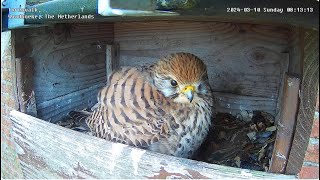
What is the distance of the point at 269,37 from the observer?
8.01ft

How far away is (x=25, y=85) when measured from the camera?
2.32m

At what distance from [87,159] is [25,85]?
2.47ft

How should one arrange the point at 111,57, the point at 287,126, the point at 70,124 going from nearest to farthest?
the point at 287,126 → the point at 70,124 → the point at 111,57

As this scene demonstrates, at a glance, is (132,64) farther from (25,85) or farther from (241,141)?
(241,141)

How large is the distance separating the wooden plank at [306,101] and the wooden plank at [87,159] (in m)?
0.09

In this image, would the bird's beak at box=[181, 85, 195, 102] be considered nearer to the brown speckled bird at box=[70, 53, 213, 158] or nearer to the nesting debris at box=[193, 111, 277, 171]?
the brown speckled bird at box=[70, 53, 213, 158]

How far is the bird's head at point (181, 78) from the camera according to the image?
6.64ft

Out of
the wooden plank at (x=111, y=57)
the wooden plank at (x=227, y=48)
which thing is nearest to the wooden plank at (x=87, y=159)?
the wooden plank at (x=111, y=57)

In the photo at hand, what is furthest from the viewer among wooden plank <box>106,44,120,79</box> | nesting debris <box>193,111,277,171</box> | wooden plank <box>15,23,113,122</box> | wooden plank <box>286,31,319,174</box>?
wooden plank <box>106,44,120,79</box>

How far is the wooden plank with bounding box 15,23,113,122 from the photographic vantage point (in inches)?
93.8

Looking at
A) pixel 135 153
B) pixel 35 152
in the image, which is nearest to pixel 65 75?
pixel 35 152

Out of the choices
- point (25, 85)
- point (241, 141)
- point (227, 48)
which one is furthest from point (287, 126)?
point (25, 85)

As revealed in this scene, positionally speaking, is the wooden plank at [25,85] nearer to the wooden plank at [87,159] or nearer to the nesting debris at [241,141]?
the wooden plank at [87,159]

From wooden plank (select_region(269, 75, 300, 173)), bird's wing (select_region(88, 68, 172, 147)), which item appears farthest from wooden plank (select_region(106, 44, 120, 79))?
wooden plank (select_region(269, 75, 300, 173))
